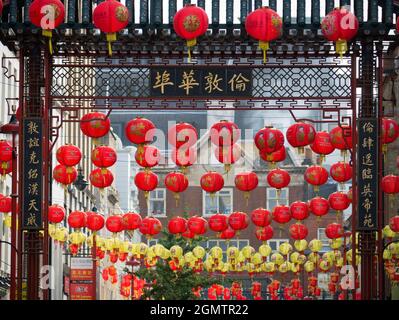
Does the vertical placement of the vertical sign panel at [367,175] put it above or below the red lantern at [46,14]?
below

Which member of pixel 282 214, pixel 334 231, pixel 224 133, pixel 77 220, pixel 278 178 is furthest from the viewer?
pixel 334 231

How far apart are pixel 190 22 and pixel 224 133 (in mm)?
4675

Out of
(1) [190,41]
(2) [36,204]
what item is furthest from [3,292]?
(1) [190,41]

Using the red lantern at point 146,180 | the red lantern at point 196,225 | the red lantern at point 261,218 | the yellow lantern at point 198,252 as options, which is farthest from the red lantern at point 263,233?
the yellow lantern at point 198,252

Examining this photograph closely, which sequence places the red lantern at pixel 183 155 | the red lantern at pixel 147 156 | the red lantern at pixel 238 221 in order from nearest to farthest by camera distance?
1. the red lantern at pixel 147 156
2. the red lantern at pixel 183 155
3. the red lantern at pixel 238 221

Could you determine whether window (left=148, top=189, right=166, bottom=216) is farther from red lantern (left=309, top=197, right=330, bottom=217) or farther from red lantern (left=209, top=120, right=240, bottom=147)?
red lantern (left=209, top=120, right=240, bottom=147)

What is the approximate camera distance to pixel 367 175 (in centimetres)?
2206

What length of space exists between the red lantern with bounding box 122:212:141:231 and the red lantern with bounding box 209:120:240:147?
8.36 m

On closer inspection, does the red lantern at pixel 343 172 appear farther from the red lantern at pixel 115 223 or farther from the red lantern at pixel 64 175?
the red lantern at pixel 115 223

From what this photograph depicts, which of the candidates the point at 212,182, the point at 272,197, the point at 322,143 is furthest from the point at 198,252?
the point at 272,197

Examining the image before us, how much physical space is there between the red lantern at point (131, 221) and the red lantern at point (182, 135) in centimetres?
834

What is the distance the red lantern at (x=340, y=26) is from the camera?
20734 millimetres

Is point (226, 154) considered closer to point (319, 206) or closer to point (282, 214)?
point (319, 206)

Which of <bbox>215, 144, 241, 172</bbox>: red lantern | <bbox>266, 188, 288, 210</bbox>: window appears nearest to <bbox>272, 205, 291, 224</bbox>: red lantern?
<bbox>215, 144, 241, 172</bbox>: red lantern
